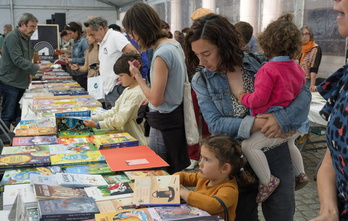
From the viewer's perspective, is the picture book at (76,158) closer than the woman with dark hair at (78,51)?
Yes

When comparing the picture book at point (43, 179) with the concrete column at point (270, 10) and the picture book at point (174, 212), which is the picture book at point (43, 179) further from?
the concrete column at point (270, 10)

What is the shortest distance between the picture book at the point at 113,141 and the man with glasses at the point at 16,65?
2657mm

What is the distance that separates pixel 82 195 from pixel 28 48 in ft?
12.3

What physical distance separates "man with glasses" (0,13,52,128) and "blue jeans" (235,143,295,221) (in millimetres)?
3628

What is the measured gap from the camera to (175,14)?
34.9ft

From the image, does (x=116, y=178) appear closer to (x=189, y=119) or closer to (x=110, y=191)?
(x=110, y=191)

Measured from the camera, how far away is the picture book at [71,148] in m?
2.01

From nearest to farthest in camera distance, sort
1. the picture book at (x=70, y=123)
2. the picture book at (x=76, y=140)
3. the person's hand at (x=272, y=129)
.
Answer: the person's hand at (x=272, y=129)
the picture book at (x=76, y=140)
the picture book at (x=70, y=123)

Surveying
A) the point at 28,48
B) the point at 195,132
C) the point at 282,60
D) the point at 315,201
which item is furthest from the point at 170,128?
the point at 28,48

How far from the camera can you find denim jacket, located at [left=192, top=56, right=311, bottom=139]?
1575mm

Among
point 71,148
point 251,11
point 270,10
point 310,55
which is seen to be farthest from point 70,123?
point 251,11

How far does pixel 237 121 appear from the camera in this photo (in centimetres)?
158

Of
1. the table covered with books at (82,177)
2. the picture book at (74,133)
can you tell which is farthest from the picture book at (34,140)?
the picture book at (74,133)

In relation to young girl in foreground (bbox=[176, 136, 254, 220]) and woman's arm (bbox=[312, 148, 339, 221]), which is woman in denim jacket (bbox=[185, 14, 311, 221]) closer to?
young girl in foreground (bbox=[176, 136, 254, 220])
